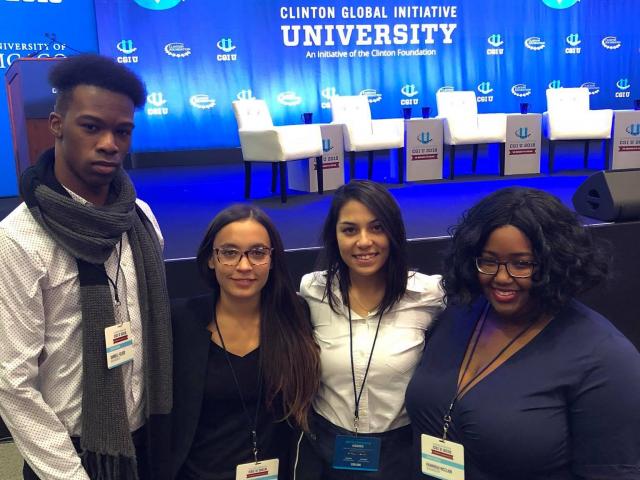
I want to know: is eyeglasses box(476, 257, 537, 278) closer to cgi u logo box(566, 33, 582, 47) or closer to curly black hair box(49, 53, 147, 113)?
curly black hair box(49, 53, 147, 113)

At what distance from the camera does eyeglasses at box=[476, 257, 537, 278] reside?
1.31 metres

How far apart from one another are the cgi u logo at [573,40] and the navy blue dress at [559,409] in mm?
8565

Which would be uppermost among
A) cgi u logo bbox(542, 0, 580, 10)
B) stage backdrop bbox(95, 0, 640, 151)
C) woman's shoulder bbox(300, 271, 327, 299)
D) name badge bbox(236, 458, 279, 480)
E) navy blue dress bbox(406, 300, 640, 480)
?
cgi u logo bbox(542, 0, 580, 10)

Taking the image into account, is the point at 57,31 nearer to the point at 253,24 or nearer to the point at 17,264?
the point at 253,24

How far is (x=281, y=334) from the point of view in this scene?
1.58m

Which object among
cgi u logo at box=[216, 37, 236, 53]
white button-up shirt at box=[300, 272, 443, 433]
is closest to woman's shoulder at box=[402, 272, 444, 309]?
white button-up shirt at box=[300, 272, 443, 433]

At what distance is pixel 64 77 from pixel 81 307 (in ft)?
1.73

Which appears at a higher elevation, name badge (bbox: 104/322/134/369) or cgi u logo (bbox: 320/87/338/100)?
cgi u logo (bbox: 320/87/338/100)

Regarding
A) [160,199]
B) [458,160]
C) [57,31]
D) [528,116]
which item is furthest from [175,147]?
[528,116]

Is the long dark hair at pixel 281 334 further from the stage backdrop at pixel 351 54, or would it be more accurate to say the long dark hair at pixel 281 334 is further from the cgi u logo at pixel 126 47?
the cgi u logo at pixel 126 47

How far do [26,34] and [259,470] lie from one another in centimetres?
637

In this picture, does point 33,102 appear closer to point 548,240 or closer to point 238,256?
point 238,256

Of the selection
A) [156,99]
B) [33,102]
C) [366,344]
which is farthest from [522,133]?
[366,344]

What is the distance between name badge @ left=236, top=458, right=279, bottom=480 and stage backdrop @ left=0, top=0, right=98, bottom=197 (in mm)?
5870
